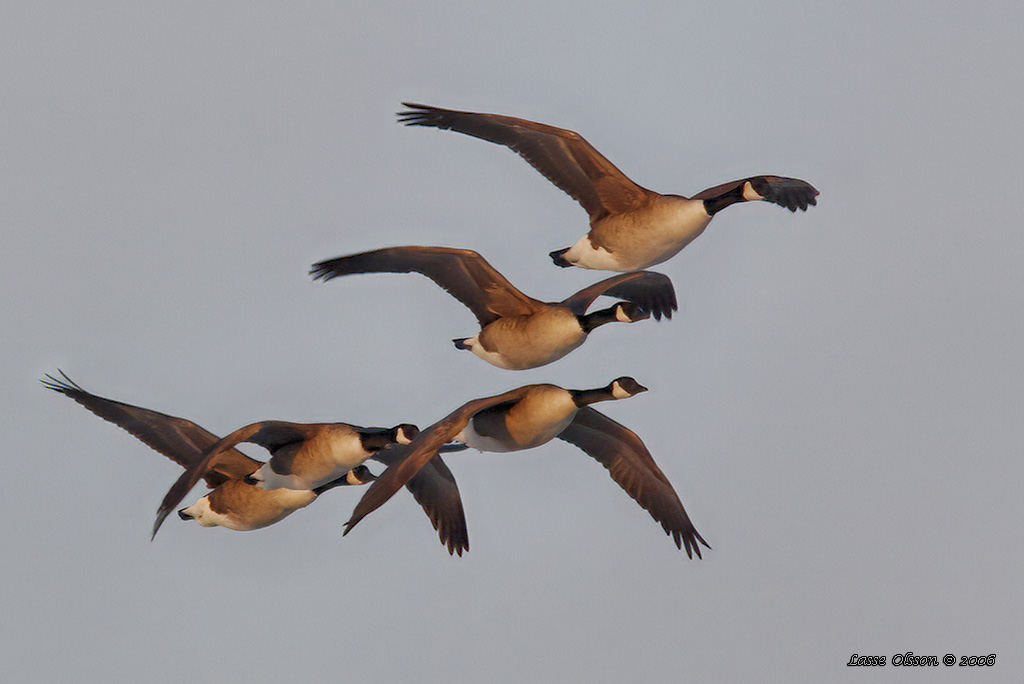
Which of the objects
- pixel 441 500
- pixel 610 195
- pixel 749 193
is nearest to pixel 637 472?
pixel 441 500

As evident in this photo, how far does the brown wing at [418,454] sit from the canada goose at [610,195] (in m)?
1.93

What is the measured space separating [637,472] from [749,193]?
490 cm

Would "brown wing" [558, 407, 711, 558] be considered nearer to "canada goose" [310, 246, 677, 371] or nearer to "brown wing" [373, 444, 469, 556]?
"brown wing" [373, 444, 469, 556]

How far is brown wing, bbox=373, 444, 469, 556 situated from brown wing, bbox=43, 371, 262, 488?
7.46 feet

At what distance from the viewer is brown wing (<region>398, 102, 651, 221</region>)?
766 inches

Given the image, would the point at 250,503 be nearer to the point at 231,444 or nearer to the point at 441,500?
the point at 231,444

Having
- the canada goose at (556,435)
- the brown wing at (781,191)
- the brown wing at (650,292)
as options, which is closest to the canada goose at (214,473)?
the canada goose at (556,435)

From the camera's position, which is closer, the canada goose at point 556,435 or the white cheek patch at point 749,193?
the canada goose at point 556,435

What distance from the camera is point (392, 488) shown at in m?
17.5

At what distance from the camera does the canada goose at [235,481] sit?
21.0m

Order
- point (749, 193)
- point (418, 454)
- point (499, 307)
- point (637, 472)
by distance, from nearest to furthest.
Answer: point (418, 454) < point (749, 193) < point (499, 307) < point (637, 472)

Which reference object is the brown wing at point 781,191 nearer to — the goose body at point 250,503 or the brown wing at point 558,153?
the brown wing at point 558,153

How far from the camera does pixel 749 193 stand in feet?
61.7

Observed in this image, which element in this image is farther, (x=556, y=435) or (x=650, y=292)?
(x=650, y=292)
